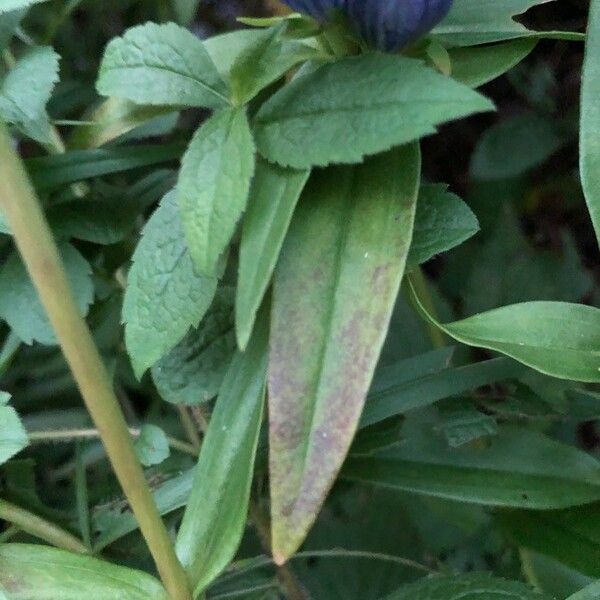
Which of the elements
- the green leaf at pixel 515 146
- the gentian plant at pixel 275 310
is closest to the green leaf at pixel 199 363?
the gentian plant at pixel 275 310

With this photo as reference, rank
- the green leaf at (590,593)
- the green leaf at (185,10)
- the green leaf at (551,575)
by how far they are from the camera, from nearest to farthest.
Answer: the green leaf at (590,593)
the green leaf at (551,575)
the green leaf at (185,10)

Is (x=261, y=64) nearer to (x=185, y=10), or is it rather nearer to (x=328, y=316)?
(x=328, y=316)

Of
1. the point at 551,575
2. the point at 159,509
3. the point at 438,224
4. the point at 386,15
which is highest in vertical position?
the point at 386,15

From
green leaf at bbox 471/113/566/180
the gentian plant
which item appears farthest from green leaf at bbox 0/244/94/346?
green leaf at bbox 471/113/566/180

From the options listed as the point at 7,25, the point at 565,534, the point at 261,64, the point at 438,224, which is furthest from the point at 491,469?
the point at 7,25

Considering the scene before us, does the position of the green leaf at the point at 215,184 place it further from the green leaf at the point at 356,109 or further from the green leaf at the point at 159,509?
the green leaf at the point at 159,509

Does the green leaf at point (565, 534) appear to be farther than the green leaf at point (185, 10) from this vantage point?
No

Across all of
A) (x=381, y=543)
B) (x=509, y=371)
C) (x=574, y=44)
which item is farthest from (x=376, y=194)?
(x=574, y=44)
